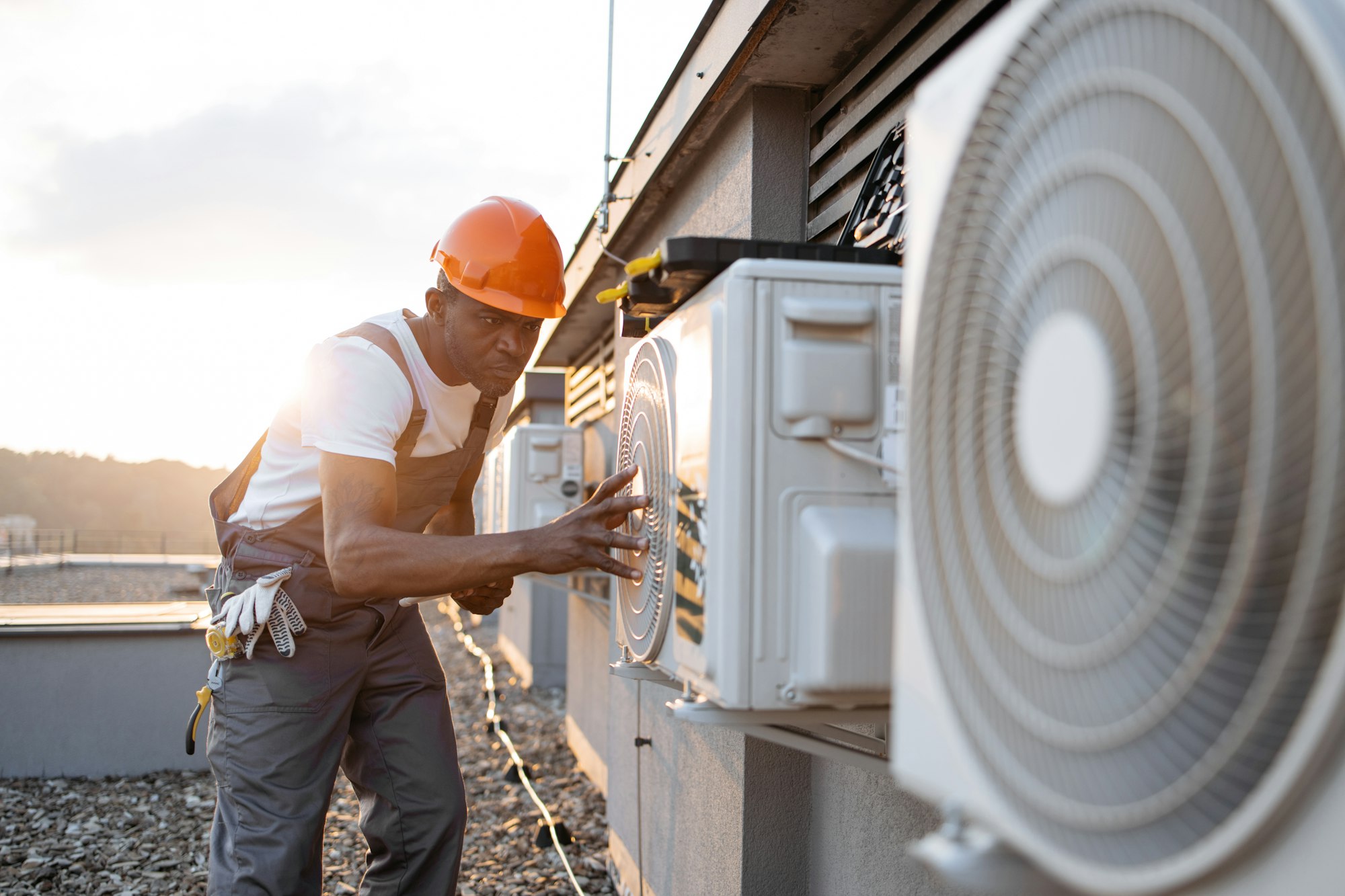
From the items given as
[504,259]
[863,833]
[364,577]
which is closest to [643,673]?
[364,577]

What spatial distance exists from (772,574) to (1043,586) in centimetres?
73

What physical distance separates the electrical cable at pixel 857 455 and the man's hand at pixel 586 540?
23.6 inches

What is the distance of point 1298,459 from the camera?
0.65 m

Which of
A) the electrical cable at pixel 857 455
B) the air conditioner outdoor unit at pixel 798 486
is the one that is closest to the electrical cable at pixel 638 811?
the air conditioner outdoor unit at pixel 798 486

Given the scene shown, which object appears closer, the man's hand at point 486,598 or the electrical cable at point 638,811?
the man's hand at point 486,598

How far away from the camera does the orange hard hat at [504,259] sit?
9.14ft

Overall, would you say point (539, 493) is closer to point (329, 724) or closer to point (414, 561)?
point (329, 724)

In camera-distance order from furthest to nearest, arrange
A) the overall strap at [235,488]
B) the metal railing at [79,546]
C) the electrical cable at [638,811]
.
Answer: the metal railing at [79,546] → the electrical cable at [638,811] → the overall strap at [235,488]

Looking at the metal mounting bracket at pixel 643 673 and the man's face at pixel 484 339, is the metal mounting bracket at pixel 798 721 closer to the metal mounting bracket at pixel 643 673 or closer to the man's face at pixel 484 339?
the metal mounting bracket at pixel 643 673

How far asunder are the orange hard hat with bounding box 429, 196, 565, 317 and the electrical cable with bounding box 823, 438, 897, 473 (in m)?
1.42

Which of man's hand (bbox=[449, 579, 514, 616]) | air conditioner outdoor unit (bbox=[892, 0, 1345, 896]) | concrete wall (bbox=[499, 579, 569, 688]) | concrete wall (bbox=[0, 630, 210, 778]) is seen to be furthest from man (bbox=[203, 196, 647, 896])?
concrete wall (bbox=[499, 579, 569, 688])

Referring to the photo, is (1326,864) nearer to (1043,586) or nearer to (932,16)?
(1043,586)

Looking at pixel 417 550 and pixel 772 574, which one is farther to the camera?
pixel 417 550

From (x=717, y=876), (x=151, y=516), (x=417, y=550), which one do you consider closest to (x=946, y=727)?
(x=417, y=550)
